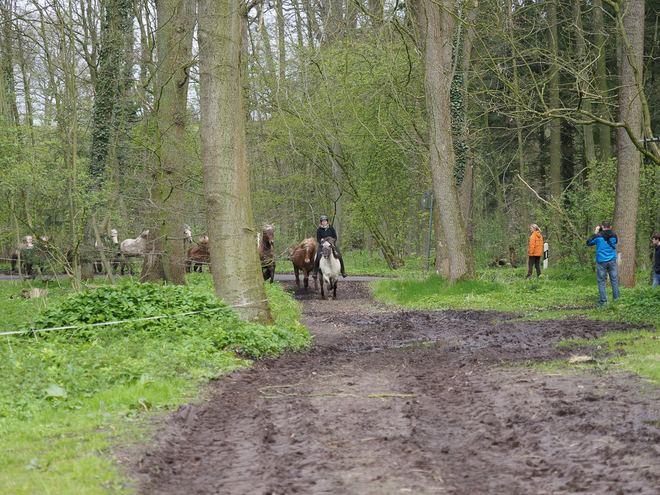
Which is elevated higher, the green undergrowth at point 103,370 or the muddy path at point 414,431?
the green undergrowth at point 103,370

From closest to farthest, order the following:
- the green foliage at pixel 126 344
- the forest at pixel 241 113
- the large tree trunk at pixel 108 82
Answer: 1. the green foliage at pixel 126 344
2. the forest at pixel 241 113
3. the large tree trunk at pixel 108 82

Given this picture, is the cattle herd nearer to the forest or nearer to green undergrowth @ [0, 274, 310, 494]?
the forest

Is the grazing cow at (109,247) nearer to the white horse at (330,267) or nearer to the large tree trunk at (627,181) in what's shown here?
the white horse at (330,267)

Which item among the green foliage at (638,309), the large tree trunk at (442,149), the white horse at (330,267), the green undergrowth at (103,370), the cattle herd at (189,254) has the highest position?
the large tree trunk at (442,149)

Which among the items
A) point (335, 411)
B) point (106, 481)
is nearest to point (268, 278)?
point (335, 411)

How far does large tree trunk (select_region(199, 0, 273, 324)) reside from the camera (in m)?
10.9

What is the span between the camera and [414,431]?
19.2 ft

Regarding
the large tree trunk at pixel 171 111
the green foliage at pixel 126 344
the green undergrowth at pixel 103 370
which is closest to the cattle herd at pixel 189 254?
the large tree trunk at pixel 171 111

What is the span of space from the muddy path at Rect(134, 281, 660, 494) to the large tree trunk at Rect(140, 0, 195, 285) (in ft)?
27.6

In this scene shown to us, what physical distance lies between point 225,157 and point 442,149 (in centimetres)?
972

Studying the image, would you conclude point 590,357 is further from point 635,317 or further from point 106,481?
point 106,481

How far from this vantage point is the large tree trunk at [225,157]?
35.7 feet

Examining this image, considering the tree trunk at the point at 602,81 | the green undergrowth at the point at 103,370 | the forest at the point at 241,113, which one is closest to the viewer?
the green undergrowth at the point at 103,370

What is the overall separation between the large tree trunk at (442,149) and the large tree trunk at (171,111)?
652 centimetres
